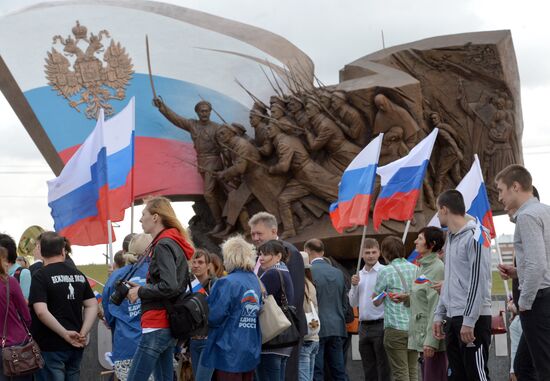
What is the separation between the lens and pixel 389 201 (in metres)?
12.2

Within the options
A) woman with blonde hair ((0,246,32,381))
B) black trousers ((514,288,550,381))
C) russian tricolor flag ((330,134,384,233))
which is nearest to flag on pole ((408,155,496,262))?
russian tricolor flag ((330,134,384,233))

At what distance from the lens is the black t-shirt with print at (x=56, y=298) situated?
7.52 metres

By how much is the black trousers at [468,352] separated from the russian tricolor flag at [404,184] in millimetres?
5016

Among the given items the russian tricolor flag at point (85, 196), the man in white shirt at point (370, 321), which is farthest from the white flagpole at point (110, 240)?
the man in white shirt at point (370, 321)

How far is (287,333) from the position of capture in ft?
24.7

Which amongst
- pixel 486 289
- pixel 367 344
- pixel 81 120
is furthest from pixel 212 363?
pixel 81 120

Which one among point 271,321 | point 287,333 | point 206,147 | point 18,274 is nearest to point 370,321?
point 287,333

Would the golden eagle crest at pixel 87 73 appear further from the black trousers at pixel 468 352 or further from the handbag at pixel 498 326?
the black trousers at pixel 468 352

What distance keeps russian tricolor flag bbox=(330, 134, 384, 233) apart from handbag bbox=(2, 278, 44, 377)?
504cm

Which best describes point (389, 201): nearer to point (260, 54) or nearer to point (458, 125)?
point (458, 125)

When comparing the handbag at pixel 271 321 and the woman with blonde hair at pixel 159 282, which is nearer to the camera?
the woman with blonde hair at pixel 159 282

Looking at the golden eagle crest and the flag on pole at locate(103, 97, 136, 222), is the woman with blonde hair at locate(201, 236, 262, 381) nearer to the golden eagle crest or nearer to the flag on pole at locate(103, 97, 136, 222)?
the flag on pole at locate(103, 97, 136, 222)

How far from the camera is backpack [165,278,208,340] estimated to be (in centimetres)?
667

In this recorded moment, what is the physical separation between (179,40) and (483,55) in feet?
17.9
